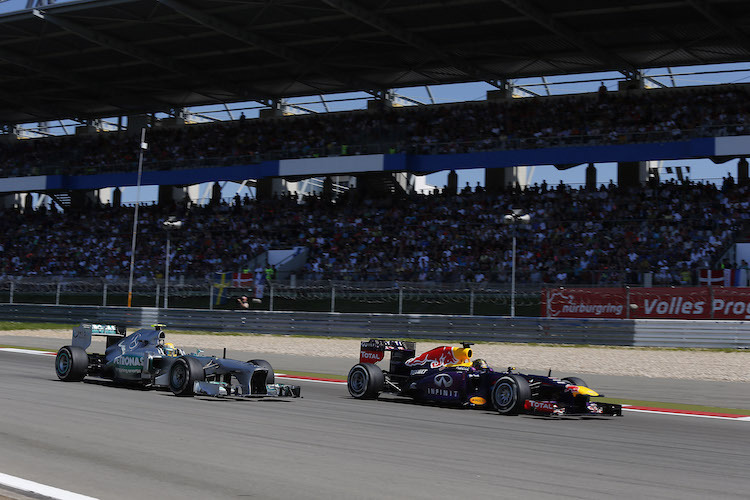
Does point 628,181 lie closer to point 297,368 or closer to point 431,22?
point 431,22

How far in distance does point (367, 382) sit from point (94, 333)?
4619 millimetres

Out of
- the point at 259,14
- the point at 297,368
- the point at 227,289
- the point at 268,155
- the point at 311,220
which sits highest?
the point at 259,14

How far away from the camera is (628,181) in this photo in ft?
118

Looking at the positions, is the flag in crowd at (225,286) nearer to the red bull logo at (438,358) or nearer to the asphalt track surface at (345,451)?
the red bull logo at (438,358)

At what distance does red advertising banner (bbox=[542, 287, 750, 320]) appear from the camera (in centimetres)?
2158

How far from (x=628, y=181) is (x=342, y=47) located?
1399 centimetres

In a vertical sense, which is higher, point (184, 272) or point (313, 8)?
point (313, 8)

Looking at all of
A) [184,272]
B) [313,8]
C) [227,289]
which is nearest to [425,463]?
[227,289]

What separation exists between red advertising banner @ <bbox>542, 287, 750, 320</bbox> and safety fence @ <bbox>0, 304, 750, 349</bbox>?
85 cm

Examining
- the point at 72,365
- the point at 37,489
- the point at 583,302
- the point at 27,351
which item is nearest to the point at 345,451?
the point at 37,489

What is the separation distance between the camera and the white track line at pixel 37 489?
5.51 m

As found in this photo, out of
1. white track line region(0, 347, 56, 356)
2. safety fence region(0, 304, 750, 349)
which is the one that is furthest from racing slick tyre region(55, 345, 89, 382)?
safety fence region(0, 304, 750, 349)

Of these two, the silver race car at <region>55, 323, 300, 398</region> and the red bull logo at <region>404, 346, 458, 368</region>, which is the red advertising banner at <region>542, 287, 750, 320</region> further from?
the silver race car at <region>55, 323, 300, 398</region>

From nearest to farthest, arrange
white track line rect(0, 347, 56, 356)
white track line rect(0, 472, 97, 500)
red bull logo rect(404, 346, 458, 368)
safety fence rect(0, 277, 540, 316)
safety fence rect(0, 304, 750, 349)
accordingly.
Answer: white track line rect(0, 472, 97, 500), red bull logo rect(404, 346, 458, 368), white track line rect(0, 347, 56, 356), safety fence rect(0, 304, 750, 349), safety fence rect(0, 277, 540, 316)
